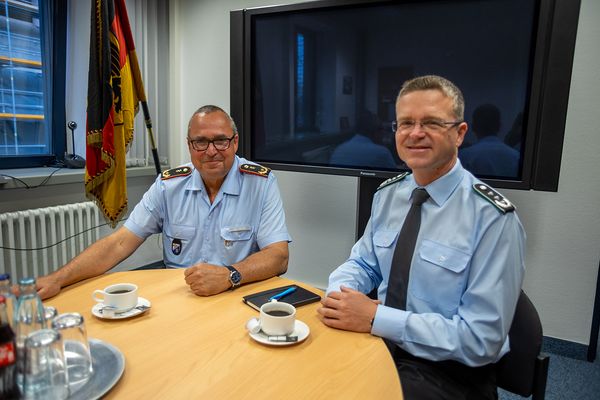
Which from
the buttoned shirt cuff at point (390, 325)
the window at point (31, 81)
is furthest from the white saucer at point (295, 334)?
the window at point (31, 81)

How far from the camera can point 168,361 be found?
925mm

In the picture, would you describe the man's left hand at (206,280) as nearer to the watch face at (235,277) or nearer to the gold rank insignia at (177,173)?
the watch face at (235,277)

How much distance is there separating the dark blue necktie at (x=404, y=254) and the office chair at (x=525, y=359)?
1.01 feet

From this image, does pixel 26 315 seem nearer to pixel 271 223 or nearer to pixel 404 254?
pixel 404 254

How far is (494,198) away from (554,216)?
146 centimetres

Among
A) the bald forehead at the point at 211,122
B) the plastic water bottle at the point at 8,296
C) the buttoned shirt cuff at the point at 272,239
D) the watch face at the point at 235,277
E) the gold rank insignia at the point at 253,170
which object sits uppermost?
the bald forehead at the point at 211,122

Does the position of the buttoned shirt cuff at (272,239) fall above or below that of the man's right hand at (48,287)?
above

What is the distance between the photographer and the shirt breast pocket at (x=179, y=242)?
1.79 m

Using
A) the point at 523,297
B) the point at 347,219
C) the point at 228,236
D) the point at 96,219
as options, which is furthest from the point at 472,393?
the point at 96,219

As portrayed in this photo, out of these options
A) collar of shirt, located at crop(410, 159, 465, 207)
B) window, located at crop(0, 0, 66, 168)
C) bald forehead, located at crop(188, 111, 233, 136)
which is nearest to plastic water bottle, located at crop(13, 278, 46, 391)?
collar of shirt, located at crop(410, 159, 465, 207)

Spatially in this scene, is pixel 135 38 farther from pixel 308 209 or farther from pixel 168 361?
pixel 168 361

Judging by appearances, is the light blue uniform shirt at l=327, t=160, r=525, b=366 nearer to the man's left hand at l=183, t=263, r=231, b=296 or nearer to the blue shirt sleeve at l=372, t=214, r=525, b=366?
the blue shirt sleeve at l=372, t=214, r=525, b=366

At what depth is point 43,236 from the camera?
2561 mm

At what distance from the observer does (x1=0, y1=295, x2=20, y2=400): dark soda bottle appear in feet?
2.06
